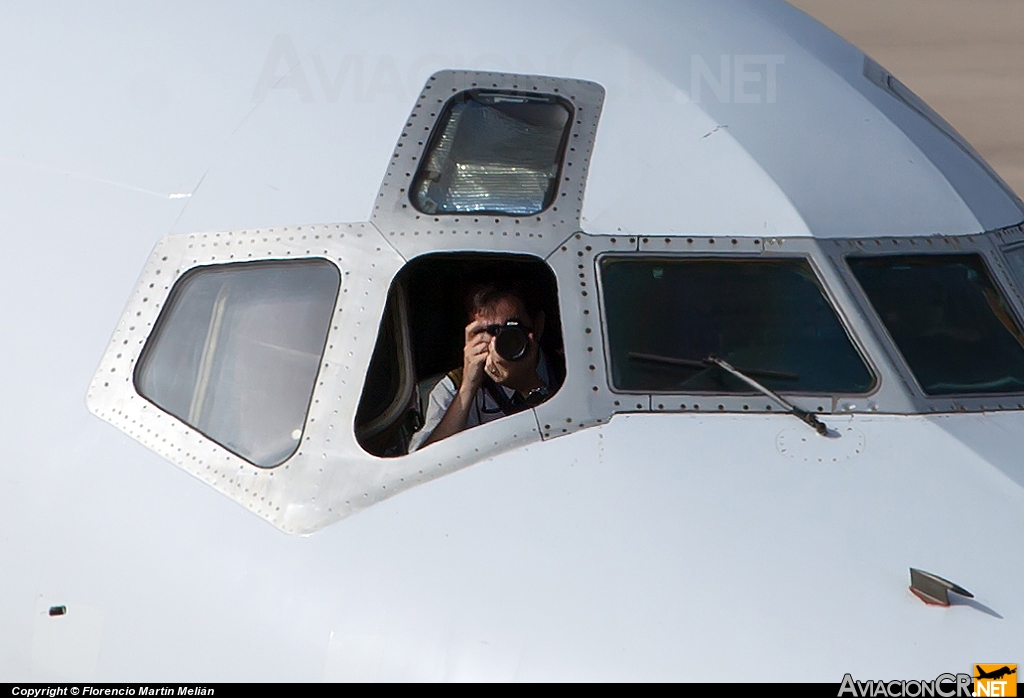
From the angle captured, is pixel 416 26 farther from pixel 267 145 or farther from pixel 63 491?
pixel 63 491

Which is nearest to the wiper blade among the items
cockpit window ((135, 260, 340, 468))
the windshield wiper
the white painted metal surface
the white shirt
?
the windshield wiper

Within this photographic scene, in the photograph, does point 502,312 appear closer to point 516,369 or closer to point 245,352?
point 516,369

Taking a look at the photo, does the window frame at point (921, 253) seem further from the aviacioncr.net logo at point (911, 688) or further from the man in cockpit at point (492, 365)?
the man in cockpit at point (492, 365)

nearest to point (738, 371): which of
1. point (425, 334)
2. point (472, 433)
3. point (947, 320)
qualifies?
point (947, 320)

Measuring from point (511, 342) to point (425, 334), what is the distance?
2.62ft

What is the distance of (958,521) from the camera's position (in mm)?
3896

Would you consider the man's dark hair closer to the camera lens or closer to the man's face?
the man's face

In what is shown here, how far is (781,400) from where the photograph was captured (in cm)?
416

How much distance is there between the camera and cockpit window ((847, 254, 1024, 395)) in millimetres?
4332

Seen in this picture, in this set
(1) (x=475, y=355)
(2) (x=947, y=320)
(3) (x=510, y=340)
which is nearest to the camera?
(2) (x=947, y=320)

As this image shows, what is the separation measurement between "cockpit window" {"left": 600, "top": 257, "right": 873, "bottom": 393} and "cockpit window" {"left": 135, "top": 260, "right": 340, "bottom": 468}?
3.37 feet

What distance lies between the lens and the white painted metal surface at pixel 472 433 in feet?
12.3

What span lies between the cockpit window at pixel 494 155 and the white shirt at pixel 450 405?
0.78 metres

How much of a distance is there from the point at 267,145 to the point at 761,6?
2.22 metres
